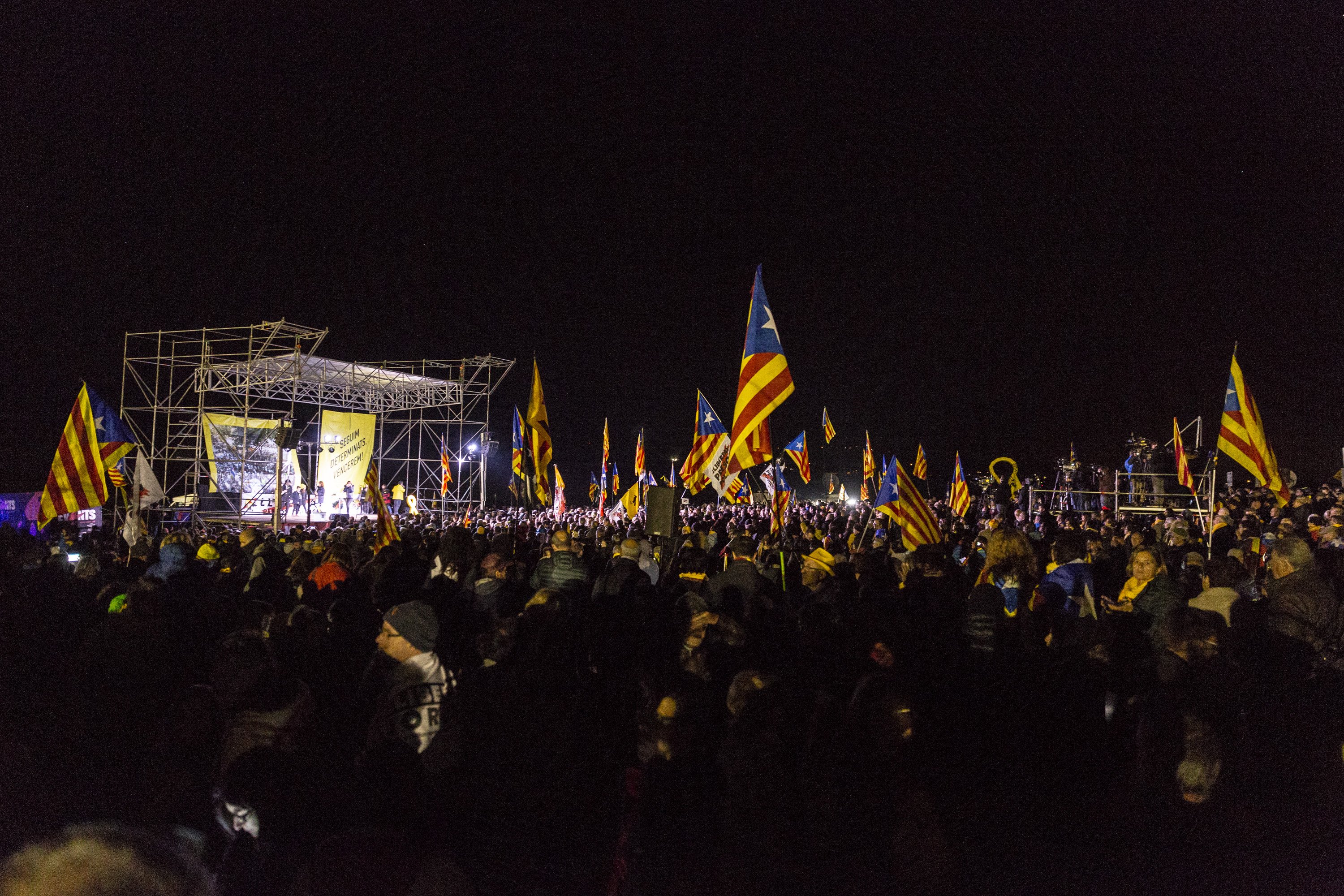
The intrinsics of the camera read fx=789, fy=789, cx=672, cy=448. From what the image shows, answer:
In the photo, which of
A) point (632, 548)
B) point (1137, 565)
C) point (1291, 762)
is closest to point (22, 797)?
point (632, 548)

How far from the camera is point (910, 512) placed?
30.4 ft

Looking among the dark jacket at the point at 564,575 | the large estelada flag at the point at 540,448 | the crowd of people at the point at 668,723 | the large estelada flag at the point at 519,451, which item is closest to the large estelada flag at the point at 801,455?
the large estelada flag at the point at 519,451

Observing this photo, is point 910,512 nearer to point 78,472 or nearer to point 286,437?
point 78,472

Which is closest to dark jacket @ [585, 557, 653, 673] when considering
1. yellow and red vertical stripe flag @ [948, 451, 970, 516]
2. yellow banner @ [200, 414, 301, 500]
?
yellow and red vertical stripe flag @ [948, 451, 970, 516]

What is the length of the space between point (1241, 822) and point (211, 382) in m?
30.4

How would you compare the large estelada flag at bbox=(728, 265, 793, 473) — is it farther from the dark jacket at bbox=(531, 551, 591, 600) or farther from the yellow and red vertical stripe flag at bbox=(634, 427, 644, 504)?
the yellow and red vertical stripe flag at bbox=(634, 427, 644, 504)

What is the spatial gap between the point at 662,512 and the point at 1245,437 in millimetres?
8136

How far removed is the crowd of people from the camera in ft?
9.50

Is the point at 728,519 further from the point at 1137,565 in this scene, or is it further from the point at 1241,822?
the point at 1241,822

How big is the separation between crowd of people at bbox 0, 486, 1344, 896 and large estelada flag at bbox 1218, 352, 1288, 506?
3.16m

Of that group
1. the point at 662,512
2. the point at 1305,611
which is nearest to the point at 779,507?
the point at 662,512

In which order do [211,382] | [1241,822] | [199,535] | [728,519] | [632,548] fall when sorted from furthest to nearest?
[211,382]
[199,535]
[728,519]
[632,548]
[1241,822]

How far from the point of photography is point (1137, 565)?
562 centimetres

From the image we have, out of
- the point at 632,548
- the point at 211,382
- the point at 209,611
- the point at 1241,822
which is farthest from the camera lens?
the point at 211,382
